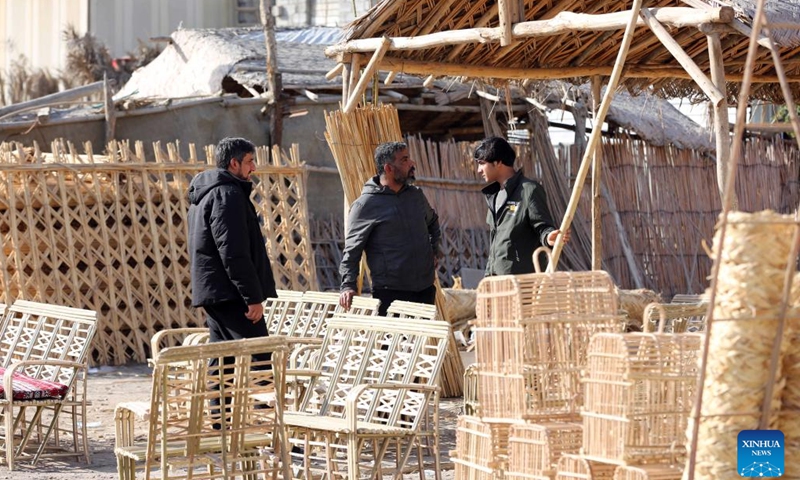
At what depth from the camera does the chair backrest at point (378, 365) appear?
578 centimetres

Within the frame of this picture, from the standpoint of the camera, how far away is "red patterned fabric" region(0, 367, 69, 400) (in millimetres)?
7027

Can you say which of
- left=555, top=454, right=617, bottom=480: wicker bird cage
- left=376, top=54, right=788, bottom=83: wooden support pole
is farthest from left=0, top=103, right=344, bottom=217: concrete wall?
left=555, top=454, right=617, bottom=480: wicker bird cage

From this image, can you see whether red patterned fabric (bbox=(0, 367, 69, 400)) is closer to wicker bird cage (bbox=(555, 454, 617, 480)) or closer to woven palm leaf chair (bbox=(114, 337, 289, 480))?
woven palm leaf chair (bbox=(114, 337, 289, 480))

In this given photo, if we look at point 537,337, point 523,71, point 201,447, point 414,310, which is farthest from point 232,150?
point 523,71

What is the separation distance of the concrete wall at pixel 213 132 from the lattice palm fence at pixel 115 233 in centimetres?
193

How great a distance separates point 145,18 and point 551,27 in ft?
54.9

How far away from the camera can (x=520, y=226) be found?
6.90 m

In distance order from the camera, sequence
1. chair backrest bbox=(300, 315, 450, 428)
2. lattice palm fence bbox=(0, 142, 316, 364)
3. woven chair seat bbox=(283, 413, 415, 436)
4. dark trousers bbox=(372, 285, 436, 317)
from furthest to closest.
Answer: lattice palm fence bbox=(0, 142, 316, 364), dark trousers bbox=(372, 285, 436, 317), chair backrest bbox=(300, 315, 450, 428), woven chair seat bbox=(283, 413, 415, 436)

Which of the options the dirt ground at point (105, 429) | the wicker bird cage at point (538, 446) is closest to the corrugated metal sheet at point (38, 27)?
the dirt ground at point (105, 429)

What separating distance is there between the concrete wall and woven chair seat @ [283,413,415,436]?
8466mm

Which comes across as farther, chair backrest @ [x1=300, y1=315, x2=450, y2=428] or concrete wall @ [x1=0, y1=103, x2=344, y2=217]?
concrete wall @ [x1=0, y1=103, x2=344, y2=217]

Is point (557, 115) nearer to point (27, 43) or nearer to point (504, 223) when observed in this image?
point (504, 223)

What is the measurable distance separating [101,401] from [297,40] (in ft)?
30.8

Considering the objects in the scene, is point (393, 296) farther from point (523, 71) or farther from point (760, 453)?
point (760, 453)
